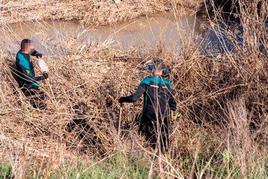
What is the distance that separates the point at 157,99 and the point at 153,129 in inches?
16.6

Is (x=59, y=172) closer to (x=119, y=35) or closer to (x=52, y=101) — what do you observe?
(x=52, y=101)

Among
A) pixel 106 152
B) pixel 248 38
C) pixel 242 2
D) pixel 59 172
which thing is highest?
pixel 242 2

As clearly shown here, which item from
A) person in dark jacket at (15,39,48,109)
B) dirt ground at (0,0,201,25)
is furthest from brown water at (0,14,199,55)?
person in dark jacket at (15,39,48,109)

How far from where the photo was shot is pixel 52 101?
577 cm

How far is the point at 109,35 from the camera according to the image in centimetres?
956

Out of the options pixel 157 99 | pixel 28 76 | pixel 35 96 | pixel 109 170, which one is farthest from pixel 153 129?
pixel 28 76

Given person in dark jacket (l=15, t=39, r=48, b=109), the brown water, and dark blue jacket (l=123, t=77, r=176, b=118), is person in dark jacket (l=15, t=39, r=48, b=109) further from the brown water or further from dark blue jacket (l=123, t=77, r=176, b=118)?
dark blue jacket (l=123, t=77, r=176, b=118)

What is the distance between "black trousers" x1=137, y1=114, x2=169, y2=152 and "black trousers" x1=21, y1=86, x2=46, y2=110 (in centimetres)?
135

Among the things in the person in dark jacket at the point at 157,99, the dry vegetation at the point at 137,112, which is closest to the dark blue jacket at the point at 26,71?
the dry vegetation at the point at 137,112

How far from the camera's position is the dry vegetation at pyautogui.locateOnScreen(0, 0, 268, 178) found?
3967 mm

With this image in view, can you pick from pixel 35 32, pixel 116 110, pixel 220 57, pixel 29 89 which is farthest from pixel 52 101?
pixel 35 32

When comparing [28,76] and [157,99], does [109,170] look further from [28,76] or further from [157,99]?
[28,76]

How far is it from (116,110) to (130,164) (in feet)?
5.65

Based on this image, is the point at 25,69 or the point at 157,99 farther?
the point at 25,69
